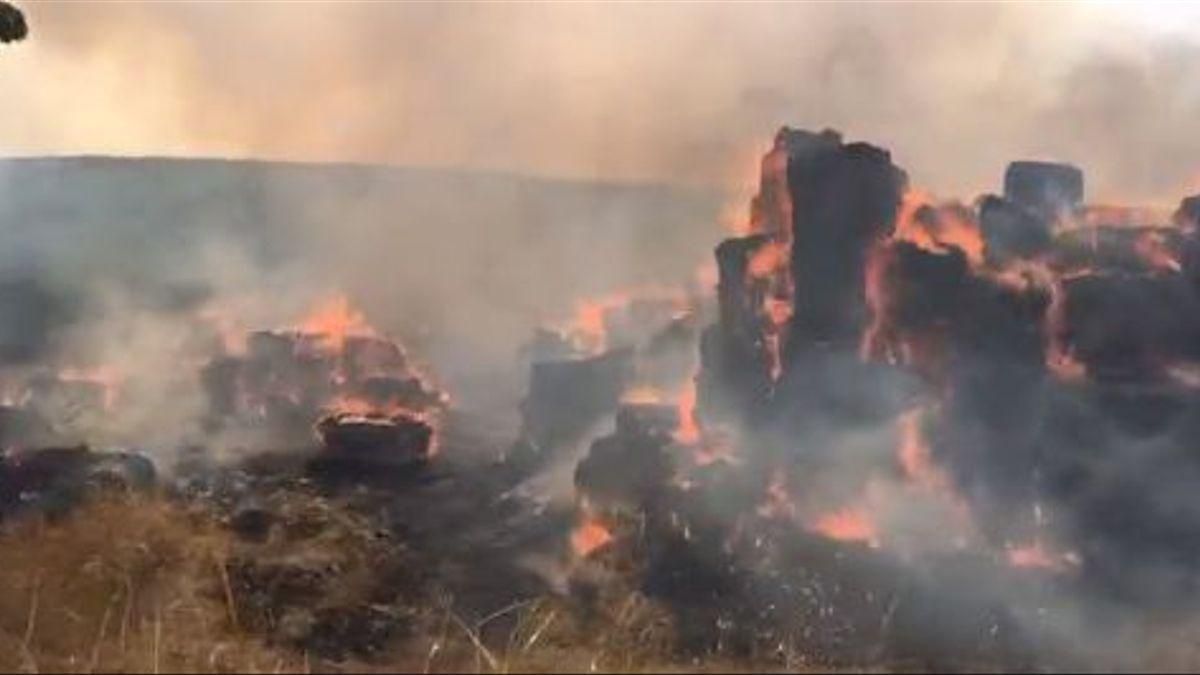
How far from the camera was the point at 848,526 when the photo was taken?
39.1 m

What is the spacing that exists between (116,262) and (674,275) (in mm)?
37066

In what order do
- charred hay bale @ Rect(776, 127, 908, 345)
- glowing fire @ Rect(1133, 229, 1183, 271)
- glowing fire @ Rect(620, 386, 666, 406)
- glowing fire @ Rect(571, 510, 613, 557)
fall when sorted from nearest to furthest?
1. glowing fire @ Rect(571, 510, 613, 557)
2. glowing fire @ Rect(1133, 229, 1183, 271)
3. charred hay bale @ Rect(776, 127, 908, 345)
4. glowing fire @ Rect(620, 386, 666, 406)

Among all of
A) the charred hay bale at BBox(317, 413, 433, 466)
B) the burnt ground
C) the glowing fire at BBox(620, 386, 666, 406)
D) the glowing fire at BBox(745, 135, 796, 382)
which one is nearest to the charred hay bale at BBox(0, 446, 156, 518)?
the burnt ground

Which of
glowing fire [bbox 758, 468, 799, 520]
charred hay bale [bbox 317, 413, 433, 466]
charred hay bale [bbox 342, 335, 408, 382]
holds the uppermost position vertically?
charred hay bale [bbox 342, 335, 408, 382]

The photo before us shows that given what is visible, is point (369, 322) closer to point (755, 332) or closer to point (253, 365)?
point (253, 365)

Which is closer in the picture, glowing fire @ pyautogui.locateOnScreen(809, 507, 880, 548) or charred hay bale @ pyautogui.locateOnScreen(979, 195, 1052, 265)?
glowing fire @ pyautogui.locateOnScreen(809, 507, 880, 548)

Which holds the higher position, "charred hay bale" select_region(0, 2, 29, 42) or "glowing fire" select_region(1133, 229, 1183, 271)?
"charred hay bale" select_region(0, 2, 29, 42)

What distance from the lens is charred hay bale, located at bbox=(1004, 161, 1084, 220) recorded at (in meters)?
50.0

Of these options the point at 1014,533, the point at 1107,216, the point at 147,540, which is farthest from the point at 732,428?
the point at 147,540

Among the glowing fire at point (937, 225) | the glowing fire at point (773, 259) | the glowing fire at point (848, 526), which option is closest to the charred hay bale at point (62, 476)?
the glowing fire at point (848, 526)

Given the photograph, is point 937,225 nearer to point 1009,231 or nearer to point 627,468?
point 1009,231

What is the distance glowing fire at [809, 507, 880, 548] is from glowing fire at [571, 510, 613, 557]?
19.0ft

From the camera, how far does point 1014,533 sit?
38.2m

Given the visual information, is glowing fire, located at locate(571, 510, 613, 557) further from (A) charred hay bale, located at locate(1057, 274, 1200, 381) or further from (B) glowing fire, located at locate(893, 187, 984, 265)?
(A) charred hay bale, located at locate(1057, 274, 1200, 381)
